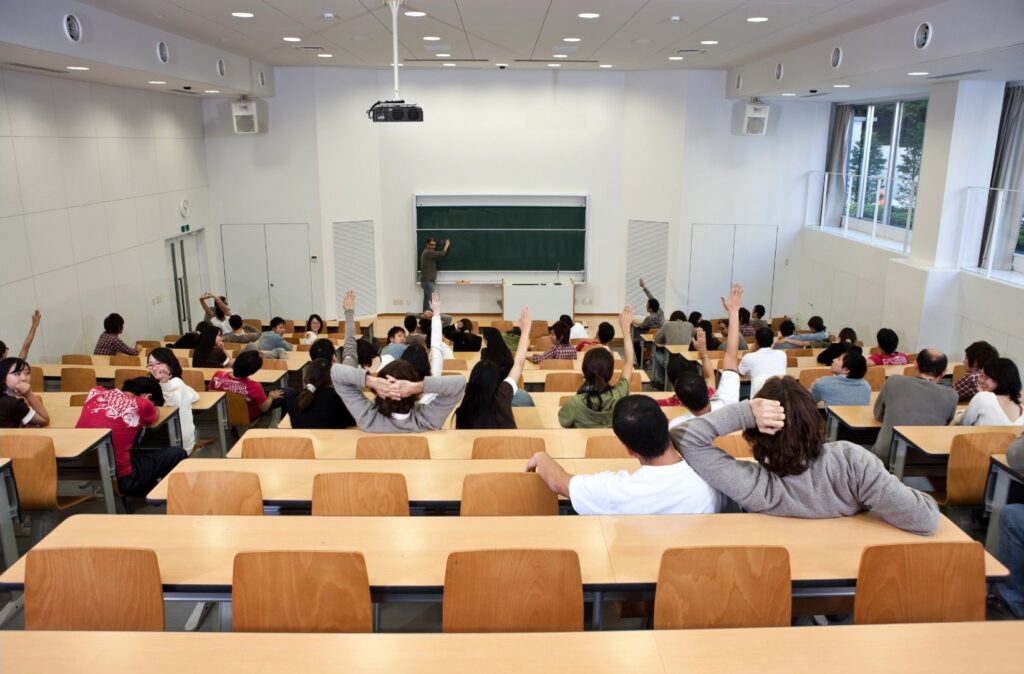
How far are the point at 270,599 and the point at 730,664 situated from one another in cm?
169

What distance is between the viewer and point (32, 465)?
4.40 metres

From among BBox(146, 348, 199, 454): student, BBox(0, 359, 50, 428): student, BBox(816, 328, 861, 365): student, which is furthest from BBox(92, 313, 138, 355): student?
BBox(816, 328, 861, 365): student

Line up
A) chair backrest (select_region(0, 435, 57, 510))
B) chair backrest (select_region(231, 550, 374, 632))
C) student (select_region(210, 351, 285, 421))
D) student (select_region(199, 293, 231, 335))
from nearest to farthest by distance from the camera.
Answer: chair backrest (select_region(231, 550, 374, 632)), chair backrest (select_region(0, 435, 57, 510)), student (select_region(210, 351, 285, 421)), student (select_region(199, 293, 231, 335))

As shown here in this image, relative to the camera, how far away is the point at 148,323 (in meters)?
10.8

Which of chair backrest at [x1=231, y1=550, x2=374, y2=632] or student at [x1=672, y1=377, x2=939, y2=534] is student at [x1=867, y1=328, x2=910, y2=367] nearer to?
student at [x1=672, y1=377, x2=939, y2=534]

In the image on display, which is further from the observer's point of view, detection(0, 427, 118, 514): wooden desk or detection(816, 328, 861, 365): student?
detection(816, 328, 861, 365): student

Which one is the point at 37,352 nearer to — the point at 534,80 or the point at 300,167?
the point at 300,167

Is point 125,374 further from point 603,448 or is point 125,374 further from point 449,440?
point 603,448

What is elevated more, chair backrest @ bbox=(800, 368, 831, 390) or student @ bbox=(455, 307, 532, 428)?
student @ bbox=(455, 307, 532, 428)

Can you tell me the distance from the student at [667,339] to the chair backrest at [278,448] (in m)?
5.68

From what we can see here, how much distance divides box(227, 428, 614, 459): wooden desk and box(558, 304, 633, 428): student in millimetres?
152

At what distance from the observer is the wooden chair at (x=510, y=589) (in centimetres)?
270

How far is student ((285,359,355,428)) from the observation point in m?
5.05

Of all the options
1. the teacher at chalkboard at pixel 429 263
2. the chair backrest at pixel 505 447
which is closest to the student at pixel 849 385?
the chair backrest at pixel 505 447
